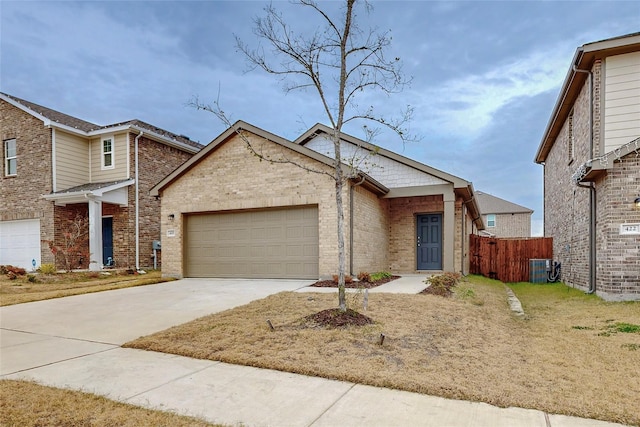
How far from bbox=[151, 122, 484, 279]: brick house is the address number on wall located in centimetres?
446

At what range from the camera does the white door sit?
16.6m

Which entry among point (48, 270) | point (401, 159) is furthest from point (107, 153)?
point (401, 159)

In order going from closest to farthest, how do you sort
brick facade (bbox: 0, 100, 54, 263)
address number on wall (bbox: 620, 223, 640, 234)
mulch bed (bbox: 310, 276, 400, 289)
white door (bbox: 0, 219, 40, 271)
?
address number on wall (bbox: 620, 223, 640, 234)
mulch bed (bbox: 310, 276, 400, 289)
brick facade (bbox: 0, 100, 54, 263)
white door (bbox: 0, 219, 40, 271)

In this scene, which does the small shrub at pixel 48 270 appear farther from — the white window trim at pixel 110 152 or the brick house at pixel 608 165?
the brick house at pixel 608 165

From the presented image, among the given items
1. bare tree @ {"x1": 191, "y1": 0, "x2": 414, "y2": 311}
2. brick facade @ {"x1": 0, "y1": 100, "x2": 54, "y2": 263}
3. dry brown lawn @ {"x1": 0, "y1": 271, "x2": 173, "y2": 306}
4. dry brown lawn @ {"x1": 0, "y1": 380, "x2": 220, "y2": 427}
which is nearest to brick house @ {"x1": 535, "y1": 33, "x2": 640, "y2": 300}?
bare tree @ {"x1": 191, "y1": 0, "x2": 414, "y2": 311}

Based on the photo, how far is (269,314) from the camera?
263 inches

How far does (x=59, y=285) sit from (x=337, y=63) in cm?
1124

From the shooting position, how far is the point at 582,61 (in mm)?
9641

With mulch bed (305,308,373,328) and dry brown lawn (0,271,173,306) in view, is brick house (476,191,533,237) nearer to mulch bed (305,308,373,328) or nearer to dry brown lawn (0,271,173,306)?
dry brown lawn (0,271,173,306)

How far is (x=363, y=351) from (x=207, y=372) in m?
1.79

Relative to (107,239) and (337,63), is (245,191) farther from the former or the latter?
(107,239)

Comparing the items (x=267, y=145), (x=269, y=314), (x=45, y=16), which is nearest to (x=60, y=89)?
(x=45, y=16)

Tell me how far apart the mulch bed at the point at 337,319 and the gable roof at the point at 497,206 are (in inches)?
1298

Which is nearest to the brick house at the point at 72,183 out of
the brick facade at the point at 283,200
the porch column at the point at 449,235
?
the brick facade at the point at 283,200
